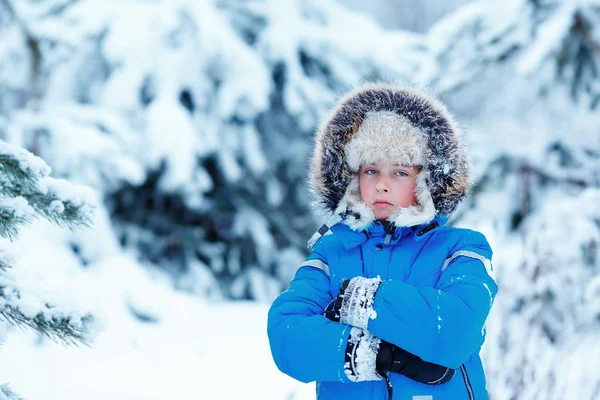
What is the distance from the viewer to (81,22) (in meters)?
5.91

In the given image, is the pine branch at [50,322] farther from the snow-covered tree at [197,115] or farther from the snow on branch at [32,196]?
the snow-covered tree at [197,115]

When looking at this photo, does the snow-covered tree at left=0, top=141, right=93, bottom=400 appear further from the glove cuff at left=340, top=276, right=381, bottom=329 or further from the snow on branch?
the glove cuff at left=340, top=276, right=381, bottom=329

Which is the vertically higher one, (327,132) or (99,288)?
(99,288)

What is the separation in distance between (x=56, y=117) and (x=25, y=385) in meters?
2.35

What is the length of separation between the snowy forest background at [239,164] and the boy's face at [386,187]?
174 cm

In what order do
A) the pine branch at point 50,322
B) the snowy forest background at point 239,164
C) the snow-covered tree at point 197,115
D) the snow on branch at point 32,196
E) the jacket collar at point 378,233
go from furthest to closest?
the snow-covered tree at point 197,115, the snowy forest background at point 239,164, the jacket collar at point 378,233, the snow on branch at point 32,196, the pine branch at point 50,322

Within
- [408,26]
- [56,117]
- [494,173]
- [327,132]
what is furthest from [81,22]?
[408,26]

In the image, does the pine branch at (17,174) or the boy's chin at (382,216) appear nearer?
the pine branch at (17,174)

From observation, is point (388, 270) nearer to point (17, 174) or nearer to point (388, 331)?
point (388, 331)

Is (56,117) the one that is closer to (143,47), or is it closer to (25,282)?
(143,47)

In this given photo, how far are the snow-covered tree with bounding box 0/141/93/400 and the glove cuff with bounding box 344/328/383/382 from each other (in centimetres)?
61

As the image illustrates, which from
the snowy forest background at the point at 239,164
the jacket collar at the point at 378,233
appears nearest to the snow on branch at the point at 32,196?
the jacket collar at the point at 378,233

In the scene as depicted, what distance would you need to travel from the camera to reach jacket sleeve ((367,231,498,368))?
4.78 feet

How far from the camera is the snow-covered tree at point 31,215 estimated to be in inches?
56.7
